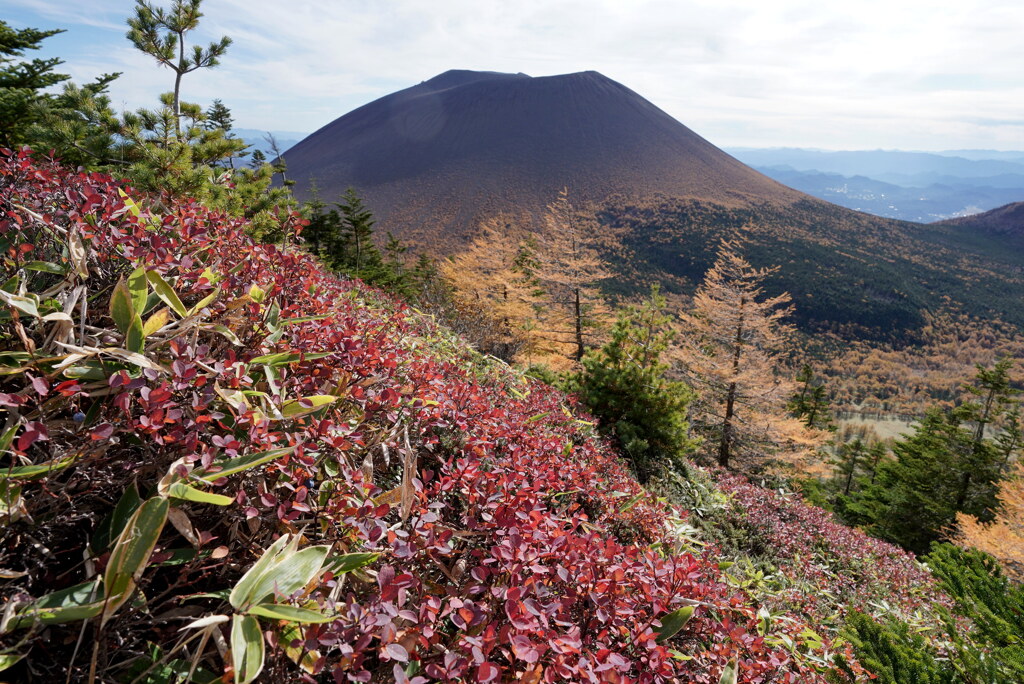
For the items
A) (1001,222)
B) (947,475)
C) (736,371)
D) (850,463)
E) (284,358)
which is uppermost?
(1001,222)

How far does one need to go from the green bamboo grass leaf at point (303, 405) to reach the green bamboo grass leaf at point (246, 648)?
595 millimetres

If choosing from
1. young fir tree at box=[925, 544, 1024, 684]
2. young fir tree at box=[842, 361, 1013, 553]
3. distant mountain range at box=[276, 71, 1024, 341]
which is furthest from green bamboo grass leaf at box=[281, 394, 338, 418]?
distant mountain range at box=[276, 71, 1024, 341]

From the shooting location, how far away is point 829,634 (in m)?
3.21

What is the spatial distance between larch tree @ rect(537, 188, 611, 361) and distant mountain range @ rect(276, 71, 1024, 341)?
3270 cm

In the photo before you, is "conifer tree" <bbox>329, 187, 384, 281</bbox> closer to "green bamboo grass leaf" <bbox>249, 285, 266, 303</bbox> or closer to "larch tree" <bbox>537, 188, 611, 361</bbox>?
"larch tree" <bbox>537, 188, 611, 361</bbox>

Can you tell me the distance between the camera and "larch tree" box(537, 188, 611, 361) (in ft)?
46.8

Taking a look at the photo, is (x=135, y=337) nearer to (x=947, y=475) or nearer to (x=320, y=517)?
(x=320, y=517)

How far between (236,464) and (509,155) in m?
83.3

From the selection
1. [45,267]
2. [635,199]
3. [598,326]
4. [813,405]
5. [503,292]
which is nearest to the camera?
[45,267]

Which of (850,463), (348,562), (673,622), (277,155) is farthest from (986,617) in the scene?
(850,463)

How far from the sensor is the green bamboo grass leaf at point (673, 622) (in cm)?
160

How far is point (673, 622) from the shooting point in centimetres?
162

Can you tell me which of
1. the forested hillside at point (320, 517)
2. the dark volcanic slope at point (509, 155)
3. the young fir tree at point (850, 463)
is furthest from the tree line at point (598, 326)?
the dark volcanic slope at point (509, 155)

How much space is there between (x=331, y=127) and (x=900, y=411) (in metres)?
107
